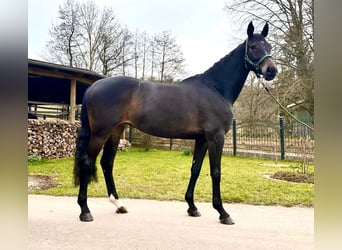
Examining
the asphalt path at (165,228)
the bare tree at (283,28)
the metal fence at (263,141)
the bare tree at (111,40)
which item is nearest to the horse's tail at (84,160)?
the asphalt path at (165,228)

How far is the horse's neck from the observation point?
84.7 inches

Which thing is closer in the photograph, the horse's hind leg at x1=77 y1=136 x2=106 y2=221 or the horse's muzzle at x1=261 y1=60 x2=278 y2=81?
the horse's muzzle at x1=261 y1=60 x2=278 y2=81

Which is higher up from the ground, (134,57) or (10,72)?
(134,57)

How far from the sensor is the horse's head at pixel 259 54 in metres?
1.89

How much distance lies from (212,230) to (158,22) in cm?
180

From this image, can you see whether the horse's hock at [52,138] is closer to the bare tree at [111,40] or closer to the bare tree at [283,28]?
the bare tree at [111,40]

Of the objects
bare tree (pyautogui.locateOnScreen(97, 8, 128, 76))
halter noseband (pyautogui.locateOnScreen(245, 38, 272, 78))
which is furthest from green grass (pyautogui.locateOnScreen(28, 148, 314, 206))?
bare tree (pyautogui.locateOnScreen(97, 8, 128, 76))

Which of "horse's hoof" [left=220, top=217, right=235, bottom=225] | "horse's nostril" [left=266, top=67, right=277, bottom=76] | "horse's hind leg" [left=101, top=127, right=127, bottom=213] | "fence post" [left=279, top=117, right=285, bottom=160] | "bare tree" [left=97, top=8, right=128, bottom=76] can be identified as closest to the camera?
"horse's nostril" [left=266, top=67, right=277, bottom=76]

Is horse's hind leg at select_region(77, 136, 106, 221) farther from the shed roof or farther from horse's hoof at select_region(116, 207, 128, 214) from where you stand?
the shed roof

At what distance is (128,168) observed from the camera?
4.91 m

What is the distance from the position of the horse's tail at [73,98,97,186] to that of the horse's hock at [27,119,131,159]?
2.66 m

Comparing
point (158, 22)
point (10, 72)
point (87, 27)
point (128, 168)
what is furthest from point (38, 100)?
point (10, 72)

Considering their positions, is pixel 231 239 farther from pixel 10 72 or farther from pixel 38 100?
pixel 38 100

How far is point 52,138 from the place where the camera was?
193 inches
